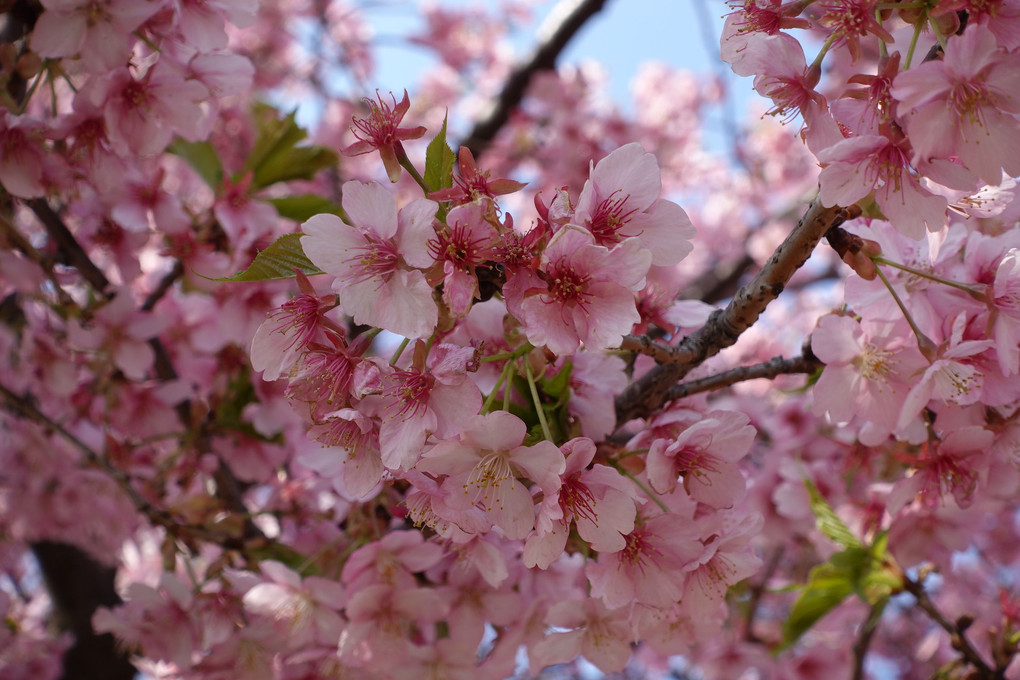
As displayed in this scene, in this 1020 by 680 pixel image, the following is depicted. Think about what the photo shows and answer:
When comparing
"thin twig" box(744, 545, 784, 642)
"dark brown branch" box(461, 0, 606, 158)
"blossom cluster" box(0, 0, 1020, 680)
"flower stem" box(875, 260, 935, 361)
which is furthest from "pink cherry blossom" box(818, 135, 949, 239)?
"dark brown branch" box(461, 0, 606, 158)

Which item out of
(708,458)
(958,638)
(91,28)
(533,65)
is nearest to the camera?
(708,458)

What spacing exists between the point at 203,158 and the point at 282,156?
0.78ft

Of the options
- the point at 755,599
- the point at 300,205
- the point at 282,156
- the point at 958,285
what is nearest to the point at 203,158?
the point at 282,156

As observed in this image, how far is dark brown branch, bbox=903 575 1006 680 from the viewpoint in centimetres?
177

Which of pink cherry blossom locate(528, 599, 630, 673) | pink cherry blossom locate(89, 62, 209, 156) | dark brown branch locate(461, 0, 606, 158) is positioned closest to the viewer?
pink cherry blossom locate(528, 599, 630, 673)

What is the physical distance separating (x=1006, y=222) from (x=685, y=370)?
625 mm

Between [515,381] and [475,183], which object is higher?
[475,183]

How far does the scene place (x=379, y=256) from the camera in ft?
3.31

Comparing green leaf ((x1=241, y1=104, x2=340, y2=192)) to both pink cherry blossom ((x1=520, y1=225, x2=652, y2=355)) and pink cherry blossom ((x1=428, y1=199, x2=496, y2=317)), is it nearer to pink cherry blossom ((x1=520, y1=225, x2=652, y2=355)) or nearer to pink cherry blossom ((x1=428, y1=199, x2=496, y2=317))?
pink cherry blossom ((x1=428, y1=199, x2=496, y2=317))

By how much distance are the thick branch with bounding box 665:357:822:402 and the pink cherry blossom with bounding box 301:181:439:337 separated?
52 centimetres

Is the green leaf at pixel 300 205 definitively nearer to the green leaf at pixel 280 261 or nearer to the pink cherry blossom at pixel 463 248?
the green leaf at pixel 280 261

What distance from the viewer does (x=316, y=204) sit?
83.6 inches

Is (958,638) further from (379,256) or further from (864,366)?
(379,256)

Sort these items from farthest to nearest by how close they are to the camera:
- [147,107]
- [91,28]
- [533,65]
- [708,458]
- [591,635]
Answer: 1. [533,65]
2. [147,107]
3. [91,28]
4. [591,635]
5. [708,458]
